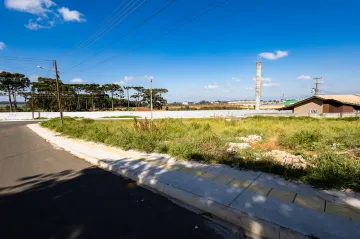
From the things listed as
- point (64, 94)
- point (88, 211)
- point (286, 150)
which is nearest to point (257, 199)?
point (88, 211)

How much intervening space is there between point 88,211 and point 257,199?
10.2ft

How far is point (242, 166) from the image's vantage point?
4.89 metres

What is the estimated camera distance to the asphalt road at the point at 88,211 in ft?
8.77

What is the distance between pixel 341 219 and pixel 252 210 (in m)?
1.24

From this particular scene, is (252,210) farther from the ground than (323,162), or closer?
closer

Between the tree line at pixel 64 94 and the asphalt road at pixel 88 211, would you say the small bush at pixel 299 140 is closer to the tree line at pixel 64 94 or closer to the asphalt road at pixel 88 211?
the asphalt road at pixel 88 211

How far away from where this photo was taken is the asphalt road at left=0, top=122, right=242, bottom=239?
2.67 metres

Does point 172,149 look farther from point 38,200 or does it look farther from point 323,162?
Result: point 323,162

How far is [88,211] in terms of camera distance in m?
3.22

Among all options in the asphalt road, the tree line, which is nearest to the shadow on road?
the asphalt road

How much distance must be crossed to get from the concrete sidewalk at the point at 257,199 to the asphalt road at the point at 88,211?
306 mm

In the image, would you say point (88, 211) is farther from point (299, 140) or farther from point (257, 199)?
point (299, 140)

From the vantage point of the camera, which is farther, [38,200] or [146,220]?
[38,200]

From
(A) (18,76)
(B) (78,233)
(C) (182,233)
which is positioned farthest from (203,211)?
(A) (18,76)
